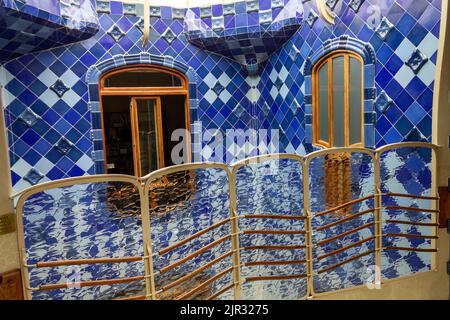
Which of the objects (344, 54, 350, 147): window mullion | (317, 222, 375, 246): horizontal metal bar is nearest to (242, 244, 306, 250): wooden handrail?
(317, 222, 375, 246): horizontal metal bar

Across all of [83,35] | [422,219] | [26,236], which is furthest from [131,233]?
[83,35]

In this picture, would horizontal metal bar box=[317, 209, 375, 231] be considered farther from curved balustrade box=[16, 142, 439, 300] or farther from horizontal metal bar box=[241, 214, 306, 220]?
horizontal metal bar box=[241, 214, 306, 220]

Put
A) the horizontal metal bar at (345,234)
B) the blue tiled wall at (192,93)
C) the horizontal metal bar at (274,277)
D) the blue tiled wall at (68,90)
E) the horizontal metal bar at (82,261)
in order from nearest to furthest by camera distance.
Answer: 1. the horizontal metal bar at (82,261)
2. the horizontal metal bar at (274,277)
3. the horizontal metal bar at (345,234)
4. the blue tiled wall at (192,93)
5. the blue tiled wall at (68,90)

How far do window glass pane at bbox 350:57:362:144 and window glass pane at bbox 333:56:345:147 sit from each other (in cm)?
11

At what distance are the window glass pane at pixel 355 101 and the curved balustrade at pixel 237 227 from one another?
2.38ft

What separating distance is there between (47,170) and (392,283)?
10.7 feet

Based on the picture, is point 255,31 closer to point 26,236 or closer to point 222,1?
point 222,1

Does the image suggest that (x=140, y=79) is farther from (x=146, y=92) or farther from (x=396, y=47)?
(x=396, y=47)

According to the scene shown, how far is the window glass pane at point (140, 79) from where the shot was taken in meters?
3.93

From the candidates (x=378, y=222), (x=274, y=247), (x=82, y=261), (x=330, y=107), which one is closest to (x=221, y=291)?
(x=274, y=247)

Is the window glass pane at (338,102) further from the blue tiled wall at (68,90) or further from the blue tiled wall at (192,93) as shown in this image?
the blue tiled wall at (68,90)

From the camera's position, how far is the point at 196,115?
4230mm

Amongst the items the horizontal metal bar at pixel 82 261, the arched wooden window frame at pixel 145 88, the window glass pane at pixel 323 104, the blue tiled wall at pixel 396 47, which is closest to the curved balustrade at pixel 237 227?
the horizontal metal bar at pixel 82 261
